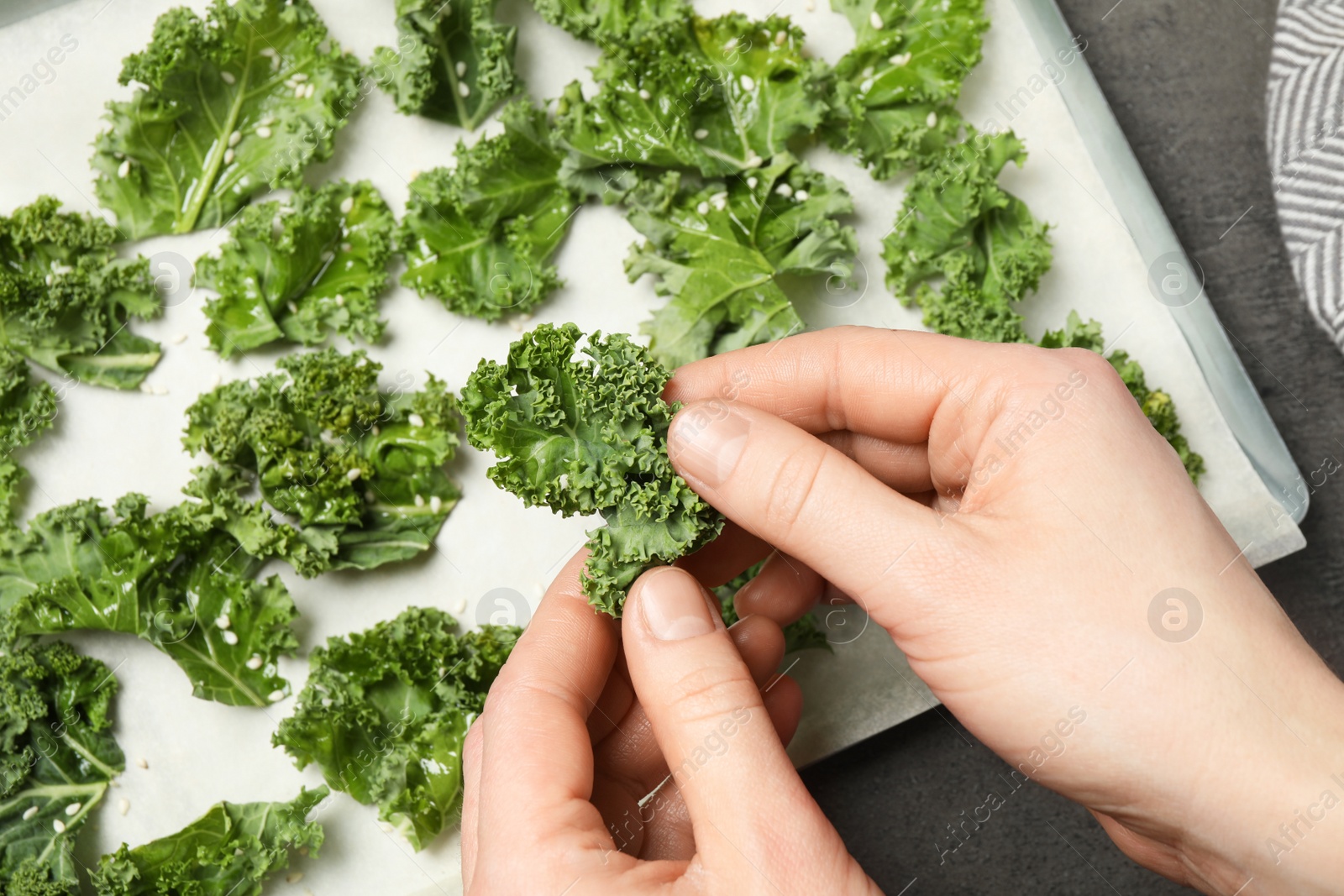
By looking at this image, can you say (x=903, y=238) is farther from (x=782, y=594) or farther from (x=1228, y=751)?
(x=1228, y=751)

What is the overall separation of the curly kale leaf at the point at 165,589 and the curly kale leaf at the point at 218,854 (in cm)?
38

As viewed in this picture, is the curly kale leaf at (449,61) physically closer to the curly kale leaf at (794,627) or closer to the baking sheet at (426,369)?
the baking sheet at (426,369)

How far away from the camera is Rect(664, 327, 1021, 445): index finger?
8.03ft

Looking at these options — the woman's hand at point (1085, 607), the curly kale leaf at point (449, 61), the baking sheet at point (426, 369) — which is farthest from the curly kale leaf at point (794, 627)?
the curly kale leaf at point (449, 61)

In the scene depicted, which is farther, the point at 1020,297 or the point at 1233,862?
the point at 1020,297

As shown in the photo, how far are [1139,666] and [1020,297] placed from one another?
1.59 metres

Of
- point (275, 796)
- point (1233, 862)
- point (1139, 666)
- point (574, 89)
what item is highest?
point (574, 89)

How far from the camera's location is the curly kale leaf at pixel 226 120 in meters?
3.35

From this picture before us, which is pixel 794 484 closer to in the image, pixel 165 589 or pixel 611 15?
pixel 611 15

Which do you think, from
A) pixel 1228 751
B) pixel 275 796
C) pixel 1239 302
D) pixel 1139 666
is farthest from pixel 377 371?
pixel 1239 302

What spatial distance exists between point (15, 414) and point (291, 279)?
104 cm

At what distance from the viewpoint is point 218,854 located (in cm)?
315

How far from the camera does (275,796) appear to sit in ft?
10.9

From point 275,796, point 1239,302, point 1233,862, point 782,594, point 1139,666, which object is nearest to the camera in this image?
point 1139,666
